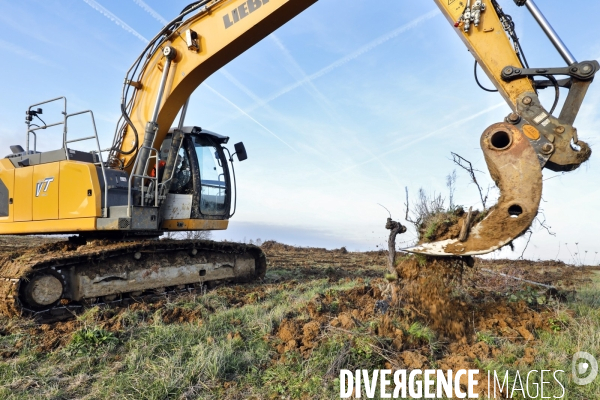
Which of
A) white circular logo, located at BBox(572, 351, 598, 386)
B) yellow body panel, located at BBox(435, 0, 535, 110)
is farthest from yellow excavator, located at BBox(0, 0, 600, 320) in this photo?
white circular logo, located at BBox(572, 351, 598, 386)

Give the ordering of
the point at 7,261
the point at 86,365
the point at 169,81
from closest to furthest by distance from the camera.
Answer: the point at 86,365 < the point at 7,261 < the point at 169,81

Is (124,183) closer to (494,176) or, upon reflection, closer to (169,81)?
(169,81)

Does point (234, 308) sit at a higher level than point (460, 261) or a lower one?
lower

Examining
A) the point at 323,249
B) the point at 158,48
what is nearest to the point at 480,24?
the point at 158,48

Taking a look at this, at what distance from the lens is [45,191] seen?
6988 mm

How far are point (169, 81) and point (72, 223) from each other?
263cm

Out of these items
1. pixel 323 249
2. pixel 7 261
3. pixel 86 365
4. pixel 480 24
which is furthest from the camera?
pixel 323 249

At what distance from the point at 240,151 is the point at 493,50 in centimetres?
449

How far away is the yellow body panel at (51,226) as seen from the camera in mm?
6547

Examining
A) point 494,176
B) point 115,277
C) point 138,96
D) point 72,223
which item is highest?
point 138,96

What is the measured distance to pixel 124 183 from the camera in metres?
6.84

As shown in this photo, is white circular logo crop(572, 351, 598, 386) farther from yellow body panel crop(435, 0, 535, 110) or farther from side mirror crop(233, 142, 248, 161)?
side mirror crop(233, 142, 248, 161)

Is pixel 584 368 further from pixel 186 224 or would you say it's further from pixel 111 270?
pixel 111 270

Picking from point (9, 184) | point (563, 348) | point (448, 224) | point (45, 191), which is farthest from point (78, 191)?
point (563, 348)
